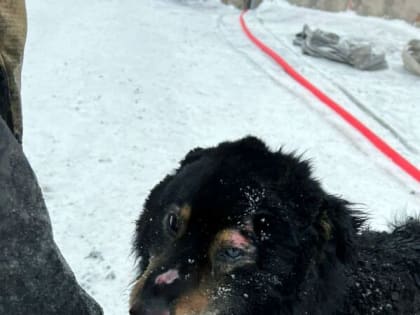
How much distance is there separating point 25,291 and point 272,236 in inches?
41.9

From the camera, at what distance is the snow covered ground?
4566 millimetres

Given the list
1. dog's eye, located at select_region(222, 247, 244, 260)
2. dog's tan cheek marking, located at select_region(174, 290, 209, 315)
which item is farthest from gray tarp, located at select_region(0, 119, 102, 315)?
dog's eye, located at select_region(222, 247, 244, 260)

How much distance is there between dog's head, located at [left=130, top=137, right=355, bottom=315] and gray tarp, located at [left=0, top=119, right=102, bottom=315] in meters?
0.38

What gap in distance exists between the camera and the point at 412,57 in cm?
960

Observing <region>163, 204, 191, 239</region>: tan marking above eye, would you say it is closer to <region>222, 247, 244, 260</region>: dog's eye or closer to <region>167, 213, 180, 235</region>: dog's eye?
<region>167, 213, 180, 235</region>: dog's eye

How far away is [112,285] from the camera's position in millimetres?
3734

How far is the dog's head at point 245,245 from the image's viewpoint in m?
2.18

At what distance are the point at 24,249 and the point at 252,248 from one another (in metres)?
0.94

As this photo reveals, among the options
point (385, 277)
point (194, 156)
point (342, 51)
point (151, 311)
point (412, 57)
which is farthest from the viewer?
point (342, 51)

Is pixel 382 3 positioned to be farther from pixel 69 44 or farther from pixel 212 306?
pixel 212 306

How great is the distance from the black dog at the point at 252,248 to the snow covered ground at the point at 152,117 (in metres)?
1.50

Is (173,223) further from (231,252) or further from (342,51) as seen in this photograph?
(342,51)

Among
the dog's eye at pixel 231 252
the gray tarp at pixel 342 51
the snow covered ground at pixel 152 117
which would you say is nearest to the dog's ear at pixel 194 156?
the dog's eye at pixel 231 252

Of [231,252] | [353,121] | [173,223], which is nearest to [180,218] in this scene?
[173,223]
